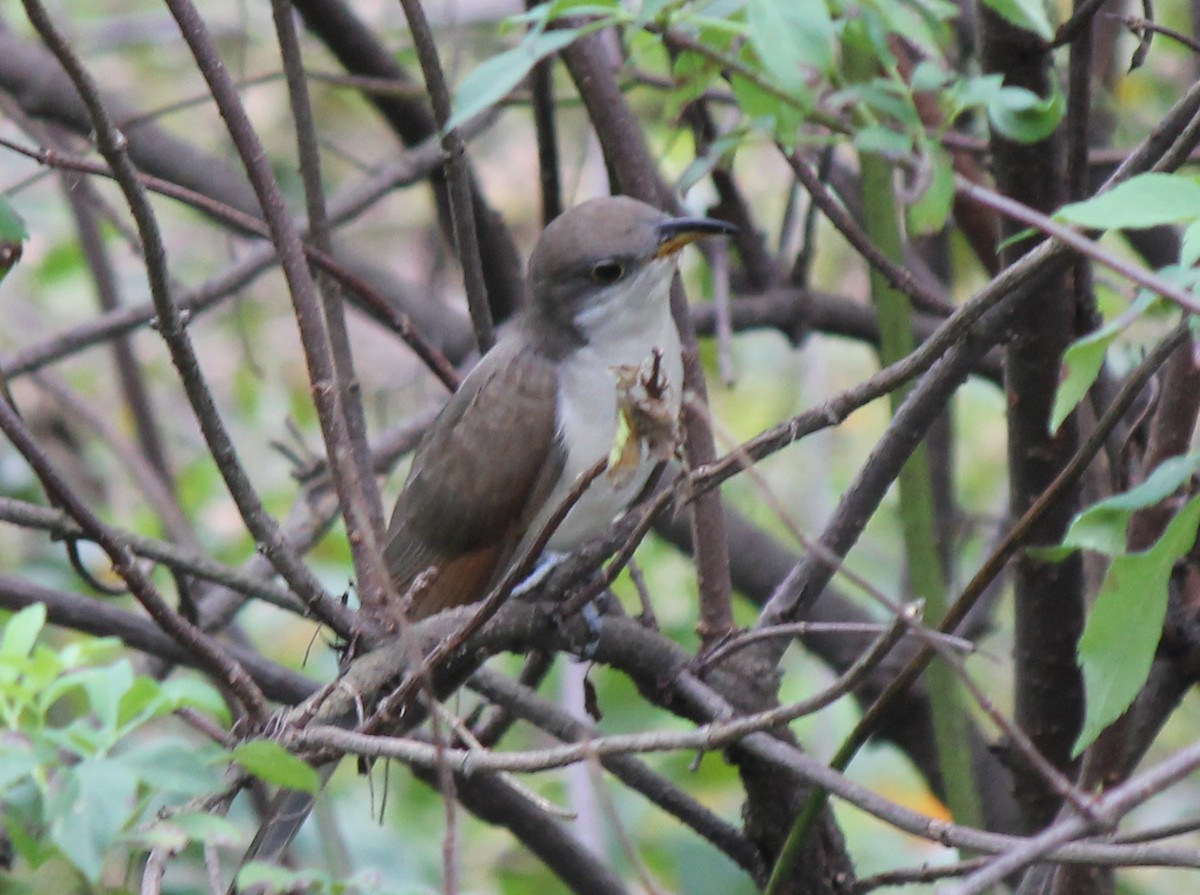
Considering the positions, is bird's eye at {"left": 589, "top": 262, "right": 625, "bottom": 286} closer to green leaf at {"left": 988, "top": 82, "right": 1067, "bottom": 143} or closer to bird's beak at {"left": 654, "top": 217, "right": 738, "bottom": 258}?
bird's beak at {"left": 654, "top": 217, "right": 738, "bottom": 258}

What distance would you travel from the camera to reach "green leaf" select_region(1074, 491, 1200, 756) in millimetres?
1591

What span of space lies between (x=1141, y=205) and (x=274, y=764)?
100 centimetres

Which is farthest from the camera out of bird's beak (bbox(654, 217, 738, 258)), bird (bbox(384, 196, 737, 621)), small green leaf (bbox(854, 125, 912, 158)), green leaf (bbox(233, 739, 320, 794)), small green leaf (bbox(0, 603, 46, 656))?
bird (bbox(384, 196, 737, 621))

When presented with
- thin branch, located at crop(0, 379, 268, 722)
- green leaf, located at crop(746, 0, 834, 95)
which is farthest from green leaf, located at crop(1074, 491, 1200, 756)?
thin branch, located at crop(0, 379, 268, 722)

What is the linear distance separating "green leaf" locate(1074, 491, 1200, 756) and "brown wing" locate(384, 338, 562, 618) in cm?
179

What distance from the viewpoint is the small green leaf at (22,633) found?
5.95ft

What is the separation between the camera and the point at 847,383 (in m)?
6.89

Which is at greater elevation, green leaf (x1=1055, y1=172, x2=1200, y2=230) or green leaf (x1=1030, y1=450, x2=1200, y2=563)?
green leaf (x1=1055, y1=172, x2=1200, y2=230)

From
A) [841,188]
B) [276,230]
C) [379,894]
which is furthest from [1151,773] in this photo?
[841,188]

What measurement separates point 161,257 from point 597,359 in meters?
1.55

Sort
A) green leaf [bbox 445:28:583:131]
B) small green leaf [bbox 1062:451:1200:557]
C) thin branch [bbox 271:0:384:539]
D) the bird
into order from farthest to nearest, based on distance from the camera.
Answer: the bird
thin branch [bbox 271:0:384:539]
green leaf [bbox 445:28:583:131]
small green leaf [bbox 1062:451:1200:557]

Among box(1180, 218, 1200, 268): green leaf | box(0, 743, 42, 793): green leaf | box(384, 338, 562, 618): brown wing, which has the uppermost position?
box(384, 338, 562, 618): brown wing

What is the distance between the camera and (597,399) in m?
3.33

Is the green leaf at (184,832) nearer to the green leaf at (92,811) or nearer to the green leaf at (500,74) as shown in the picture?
the green leaf at (92,811)
